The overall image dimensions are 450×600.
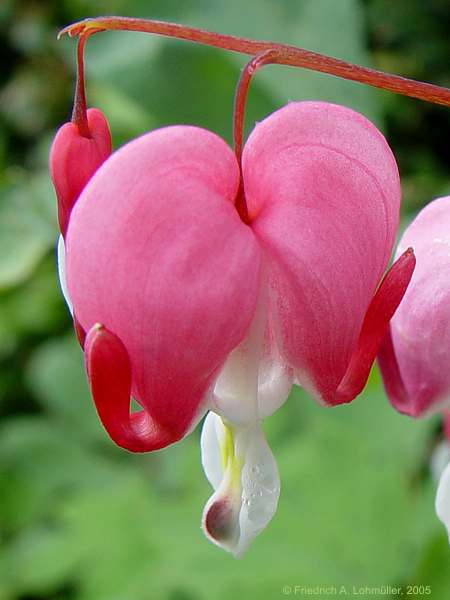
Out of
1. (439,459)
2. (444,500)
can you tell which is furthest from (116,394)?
(439,459)

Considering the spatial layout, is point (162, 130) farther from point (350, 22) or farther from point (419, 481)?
point (419, 481)

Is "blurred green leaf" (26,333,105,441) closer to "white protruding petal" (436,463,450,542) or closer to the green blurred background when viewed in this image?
Answer: the green blurred background

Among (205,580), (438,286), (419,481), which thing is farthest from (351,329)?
(419,481)

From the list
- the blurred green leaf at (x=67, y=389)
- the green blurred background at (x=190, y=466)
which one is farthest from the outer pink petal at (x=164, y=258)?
the blurred green leaf at (x=67, y=389)

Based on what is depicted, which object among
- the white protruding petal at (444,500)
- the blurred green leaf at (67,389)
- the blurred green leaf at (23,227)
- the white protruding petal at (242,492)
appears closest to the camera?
the white protruding petal at (242,492)

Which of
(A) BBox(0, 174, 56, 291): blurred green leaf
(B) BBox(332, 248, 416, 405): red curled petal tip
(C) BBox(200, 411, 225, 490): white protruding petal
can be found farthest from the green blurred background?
(B) BBox(332, 248, 416, 405): red curled petal tip

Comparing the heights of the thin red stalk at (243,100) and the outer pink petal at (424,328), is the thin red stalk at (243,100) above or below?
above

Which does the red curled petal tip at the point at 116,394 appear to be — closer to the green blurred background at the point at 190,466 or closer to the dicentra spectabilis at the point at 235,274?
the dicentra spectabilis at the point at 235,274

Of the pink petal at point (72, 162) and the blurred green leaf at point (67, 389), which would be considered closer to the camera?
the pink petal at point (72, 162)
